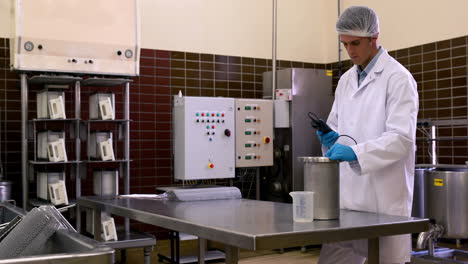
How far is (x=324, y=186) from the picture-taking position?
Answer: 175cm

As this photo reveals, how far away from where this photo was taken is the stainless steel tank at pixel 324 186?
1.73 m

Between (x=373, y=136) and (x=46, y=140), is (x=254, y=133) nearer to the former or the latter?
(x=46, y=140)

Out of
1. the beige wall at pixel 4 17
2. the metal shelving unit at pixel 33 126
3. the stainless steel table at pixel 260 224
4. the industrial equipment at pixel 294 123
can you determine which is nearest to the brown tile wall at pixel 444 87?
the industrial equipment at pixel 294 123

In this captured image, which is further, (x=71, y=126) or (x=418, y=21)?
(x=418, y=21)

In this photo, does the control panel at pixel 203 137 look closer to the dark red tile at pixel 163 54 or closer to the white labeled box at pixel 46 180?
the dark red tile at pixel 163 54

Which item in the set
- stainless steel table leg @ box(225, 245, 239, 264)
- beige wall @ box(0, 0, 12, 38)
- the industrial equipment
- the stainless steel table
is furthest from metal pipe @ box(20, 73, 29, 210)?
stainless steel table leg @ box(225, 245, 239, 264)

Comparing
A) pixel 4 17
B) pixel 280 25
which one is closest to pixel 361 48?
pixel 4 17

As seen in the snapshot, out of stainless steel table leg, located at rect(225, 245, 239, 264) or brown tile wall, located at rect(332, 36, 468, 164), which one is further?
brown tile wall, located at rect(332, 36, 468, 164)

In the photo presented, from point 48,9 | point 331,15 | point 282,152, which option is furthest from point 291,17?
point 48,9

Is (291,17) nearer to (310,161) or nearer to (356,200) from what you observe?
(356,200)

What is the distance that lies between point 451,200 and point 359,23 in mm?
2339

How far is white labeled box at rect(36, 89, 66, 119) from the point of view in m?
4.23

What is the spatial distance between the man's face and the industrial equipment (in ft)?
9.77

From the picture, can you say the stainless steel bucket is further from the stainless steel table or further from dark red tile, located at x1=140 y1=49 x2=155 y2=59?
the stainless steel table
